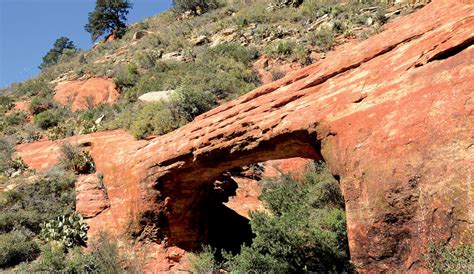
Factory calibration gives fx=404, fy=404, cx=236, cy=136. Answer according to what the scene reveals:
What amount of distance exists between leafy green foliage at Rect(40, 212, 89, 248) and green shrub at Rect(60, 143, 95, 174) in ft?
6.35

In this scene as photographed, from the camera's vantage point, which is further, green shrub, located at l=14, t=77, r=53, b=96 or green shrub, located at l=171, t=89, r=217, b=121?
green shrub, located at l=14, t=77, r=53, b=96

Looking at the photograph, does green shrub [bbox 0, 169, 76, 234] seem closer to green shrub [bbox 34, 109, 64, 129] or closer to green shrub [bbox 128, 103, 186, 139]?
green shrub [bbox 128, 103, 186, 139]

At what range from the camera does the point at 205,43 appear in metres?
25.3

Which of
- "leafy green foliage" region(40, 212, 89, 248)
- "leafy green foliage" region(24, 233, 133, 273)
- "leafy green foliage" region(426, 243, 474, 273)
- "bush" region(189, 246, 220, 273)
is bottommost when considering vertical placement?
"bush" region(189, 246, 220, 273)

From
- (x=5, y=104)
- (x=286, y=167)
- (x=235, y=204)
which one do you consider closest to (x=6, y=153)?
(x=235, y=204)

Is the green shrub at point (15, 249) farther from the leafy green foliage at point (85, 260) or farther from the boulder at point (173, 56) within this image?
the boulder at point (173, 56)

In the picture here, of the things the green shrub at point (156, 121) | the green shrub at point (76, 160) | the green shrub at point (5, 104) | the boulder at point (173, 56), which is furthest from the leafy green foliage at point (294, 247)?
the green shrub at point (5, 104)

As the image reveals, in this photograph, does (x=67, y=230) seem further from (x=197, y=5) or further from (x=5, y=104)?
(x=197, y=5)

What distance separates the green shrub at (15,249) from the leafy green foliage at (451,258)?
343 inches

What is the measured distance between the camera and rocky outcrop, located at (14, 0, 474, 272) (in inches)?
184

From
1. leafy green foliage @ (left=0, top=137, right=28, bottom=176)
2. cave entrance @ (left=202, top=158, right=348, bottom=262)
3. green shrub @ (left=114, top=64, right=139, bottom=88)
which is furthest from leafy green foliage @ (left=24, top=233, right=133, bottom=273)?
green shrub @ (left=114, top=64, right=139, bottom=88)

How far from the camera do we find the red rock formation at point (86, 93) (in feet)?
74.5

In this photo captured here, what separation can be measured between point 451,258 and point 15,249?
30.1 feet

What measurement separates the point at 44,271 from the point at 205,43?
1906 centimetres
